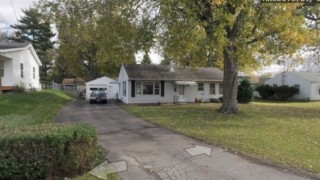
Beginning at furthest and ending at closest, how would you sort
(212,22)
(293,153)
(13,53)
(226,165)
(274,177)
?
(13,53) < (212,22) < (293,153) < (226,165) < (274,177)

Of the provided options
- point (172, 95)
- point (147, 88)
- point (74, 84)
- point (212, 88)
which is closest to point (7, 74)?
point (147, 88)

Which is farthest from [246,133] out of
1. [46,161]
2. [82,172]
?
[46,161]

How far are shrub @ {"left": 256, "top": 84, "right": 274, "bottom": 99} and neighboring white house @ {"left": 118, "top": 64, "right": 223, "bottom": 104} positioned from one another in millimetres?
13590

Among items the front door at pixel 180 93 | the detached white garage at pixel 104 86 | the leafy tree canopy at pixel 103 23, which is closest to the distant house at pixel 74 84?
the detached white garage at pixel 104 86

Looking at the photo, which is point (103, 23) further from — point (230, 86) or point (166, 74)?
point (166, 74)

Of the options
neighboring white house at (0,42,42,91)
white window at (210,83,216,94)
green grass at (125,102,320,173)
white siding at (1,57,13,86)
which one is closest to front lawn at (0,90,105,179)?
green grass at (125,102,320,173)

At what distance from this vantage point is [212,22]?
663 inches

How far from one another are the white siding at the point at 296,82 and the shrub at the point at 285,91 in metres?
0.97

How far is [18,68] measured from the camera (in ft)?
92.9

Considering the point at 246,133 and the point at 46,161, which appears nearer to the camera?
the point at 46,161

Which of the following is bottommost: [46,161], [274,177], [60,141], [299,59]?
[274,177]

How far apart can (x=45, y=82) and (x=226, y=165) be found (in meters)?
61.1

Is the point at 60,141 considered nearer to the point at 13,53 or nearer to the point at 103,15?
the point at 103,15

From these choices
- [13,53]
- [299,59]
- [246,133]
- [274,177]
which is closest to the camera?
[274,177]
